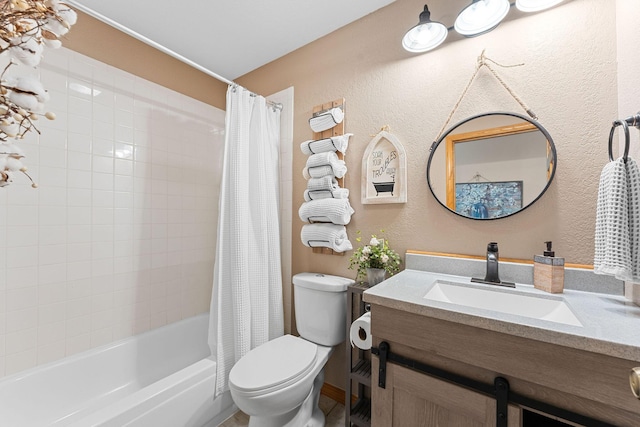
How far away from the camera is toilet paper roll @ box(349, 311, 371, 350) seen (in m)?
1.17

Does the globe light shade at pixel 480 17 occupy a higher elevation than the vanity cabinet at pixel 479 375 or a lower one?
higher

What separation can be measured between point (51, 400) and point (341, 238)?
1.85 m

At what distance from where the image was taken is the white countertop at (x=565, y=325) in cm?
64

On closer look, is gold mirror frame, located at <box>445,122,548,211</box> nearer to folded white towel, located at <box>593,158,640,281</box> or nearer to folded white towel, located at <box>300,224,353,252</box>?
folded white towel, located at <box>593,158,640,281</box>

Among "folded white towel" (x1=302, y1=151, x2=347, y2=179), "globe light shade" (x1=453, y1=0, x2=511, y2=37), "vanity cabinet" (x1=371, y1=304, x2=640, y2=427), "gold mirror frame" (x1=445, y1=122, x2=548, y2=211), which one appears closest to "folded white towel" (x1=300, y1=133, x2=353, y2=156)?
"folded white towel" (x1=302, y1=151, x2=347, y2=179)

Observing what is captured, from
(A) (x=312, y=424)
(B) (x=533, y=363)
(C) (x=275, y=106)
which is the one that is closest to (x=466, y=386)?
(B) (x=533, y=363)

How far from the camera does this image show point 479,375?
0.80 metres

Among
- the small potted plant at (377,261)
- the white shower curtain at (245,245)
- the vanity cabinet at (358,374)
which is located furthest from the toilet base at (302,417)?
the small potted plant at (377,261)

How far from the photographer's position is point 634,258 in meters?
0.79

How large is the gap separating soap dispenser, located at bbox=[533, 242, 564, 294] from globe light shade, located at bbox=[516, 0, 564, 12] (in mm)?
1038

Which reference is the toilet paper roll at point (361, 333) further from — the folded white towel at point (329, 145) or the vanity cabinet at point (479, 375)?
→ the folded white towel at point (329, 145)

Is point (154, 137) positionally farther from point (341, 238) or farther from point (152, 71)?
point (341, 238)

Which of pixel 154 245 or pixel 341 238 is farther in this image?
pixel 154 245

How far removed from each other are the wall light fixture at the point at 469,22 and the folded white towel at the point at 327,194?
2.88ft
